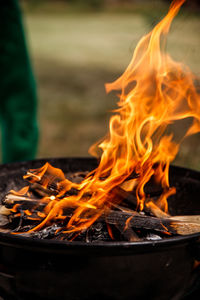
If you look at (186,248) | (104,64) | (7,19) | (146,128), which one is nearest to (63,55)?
(104,64)

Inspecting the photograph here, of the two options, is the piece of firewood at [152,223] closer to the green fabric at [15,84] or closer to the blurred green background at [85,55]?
the blurred green background at [85,55]

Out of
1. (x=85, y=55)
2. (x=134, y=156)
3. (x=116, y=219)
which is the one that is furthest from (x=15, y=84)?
(x=85, y=55)

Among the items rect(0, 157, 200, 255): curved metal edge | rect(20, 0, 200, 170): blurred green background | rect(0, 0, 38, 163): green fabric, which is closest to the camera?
rect(0, 157, 200, 255): curved metal edge

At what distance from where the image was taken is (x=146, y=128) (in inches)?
66.6

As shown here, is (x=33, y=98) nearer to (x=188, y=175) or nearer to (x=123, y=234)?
(x=188, y=175)

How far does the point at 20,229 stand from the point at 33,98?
1555mm

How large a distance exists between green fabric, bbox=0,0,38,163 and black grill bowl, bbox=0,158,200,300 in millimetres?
1628

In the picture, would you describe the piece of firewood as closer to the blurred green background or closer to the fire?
the fire

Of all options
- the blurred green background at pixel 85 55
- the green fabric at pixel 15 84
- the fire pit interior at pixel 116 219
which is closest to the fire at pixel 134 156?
the fire pit interior at pixel 116 219

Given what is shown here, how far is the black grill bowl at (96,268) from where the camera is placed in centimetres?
101

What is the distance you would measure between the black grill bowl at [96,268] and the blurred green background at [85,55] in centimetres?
83

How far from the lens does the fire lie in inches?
51.8

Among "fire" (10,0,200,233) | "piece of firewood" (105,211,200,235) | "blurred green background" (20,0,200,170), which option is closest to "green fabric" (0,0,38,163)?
"blurred green background" (20,0,200,170)

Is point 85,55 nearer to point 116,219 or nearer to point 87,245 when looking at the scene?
point 116,219
